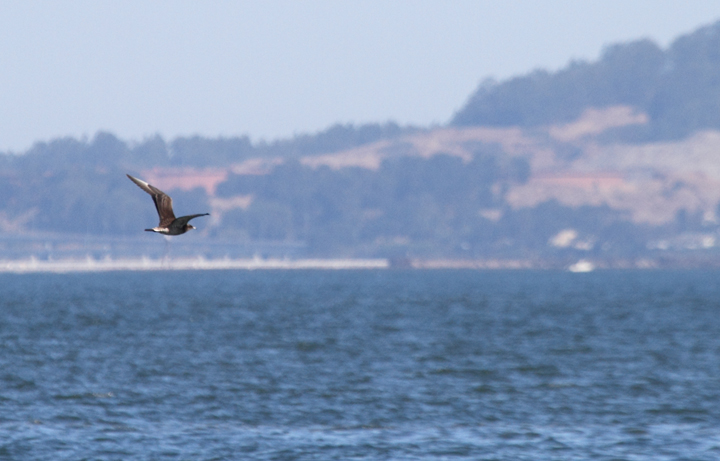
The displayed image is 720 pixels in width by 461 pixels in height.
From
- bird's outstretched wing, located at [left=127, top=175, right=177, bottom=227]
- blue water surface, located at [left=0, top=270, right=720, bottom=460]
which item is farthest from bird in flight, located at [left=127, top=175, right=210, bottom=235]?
blue water surface, located at [left=0, top=270, right=720, bottom=460]

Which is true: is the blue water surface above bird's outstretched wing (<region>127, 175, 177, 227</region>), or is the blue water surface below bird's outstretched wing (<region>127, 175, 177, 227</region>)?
below

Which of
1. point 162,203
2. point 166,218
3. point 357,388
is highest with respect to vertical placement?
point 162,203

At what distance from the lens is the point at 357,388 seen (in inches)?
2292

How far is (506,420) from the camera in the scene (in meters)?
47.4

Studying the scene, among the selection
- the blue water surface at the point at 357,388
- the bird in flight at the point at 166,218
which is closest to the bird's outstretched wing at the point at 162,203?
the bird in flight at the point at 166,218

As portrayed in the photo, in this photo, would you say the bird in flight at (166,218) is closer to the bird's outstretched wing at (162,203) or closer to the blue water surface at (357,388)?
the bird's outstretched wing at (162,203)

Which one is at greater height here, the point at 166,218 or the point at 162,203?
the point at 162,203

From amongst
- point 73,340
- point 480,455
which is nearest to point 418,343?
point 73,340

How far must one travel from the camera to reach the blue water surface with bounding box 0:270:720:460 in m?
41.5

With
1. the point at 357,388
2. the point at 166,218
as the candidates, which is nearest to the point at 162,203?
the point at 166,218

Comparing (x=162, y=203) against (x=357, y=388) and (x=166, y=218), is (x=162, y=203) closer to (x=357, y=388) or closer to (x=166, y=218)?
(x=166, y=218)

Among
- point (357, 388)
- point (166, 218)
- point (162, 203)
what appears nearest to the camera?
point (162, 203)

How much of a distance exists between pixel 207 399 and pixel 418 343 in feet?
120

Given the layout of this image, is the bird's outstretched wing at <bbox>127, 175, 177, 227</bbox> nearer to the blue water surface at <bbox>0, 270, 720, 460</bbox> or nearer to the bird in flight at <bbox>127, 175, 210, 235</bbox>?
the bird in flight at <bbox>127, 175, 210, 235</bbox>
